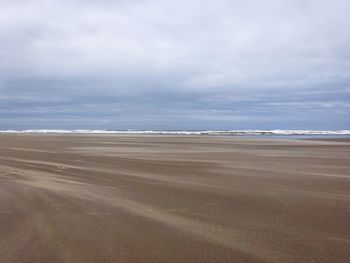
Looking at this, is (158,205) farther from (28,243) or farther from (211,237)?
(28,243)

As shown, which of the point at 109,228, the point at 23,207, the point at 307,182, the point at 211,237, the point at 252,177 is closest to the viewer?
the point at 211,237

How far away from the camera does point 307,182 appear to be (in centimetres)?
832

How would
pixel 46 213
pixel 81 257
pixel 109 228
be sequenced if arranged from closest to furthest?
pixel 81 257 → pixel 109 228 → pixel 46 213

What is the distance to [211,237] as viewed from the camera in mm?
4293

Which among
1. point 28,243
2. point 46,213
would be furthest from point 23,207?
point 28,243

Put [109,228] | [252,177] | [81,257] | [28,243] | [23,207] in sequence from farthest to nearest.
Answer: [252,177], [23,207], [109,228], [28,243], [81,257]

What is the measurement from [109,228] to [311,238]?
7.86ft

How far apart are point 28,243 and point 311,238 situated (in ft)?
10.3

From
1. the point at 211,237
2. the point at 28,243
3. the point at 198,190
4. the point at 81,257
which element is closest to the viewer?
the point at 81,257

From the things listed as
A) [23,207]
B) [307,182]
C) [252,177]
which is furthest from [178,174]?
[23,207]

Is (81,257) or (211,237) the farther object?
(211,237)

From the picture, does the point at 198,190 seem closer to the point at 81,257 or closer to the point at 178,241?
the point at 178,241

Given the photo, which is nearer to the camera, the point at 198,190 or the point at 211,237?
the point at 211,237

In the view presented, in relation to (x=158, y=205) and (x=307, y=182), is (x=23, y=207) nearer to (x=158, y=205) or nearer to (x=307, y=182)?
Result: (x=158, y=205)
